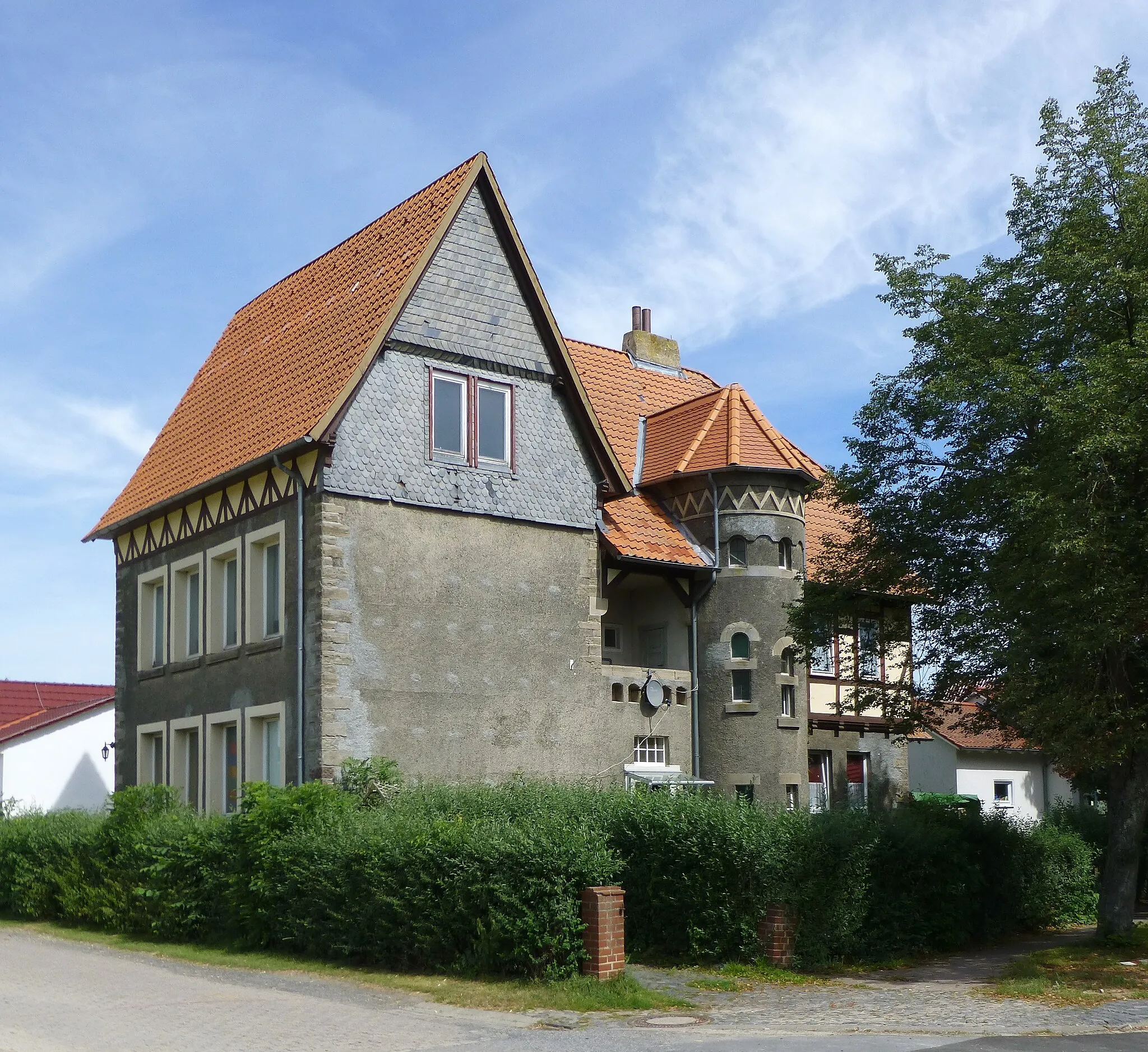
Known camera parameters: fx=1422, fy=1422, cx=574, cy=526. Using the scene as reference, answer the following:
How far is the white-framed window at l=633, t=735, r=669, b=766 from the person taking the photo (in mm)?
24875

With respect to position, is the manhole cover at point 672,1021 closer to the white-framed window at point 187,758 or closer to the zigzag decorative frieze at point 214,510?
the zigzag decorative frieze at point 214,510

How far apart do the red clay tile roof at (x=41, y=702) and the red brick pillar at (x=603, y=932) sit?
1103 inches

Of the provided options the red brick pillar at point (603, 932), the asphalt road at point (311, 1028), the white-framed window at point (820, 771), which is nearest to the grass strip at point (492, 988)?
the red brick pillar at point (603, 932)

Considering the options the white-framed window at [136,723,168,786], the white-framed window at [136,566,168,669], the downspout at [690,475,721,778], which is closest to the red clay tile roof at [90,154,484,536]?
the white-framed window at [136,566,168,669]

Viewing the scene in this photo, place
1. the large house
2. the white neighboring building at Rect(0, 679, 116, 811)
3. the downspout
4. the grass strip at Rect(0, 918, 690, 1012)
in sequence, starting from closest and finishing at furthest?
the grass strip at Rect(0, 918, 690, 1012)
the large house
the downspout
the white neighboring building at Rect(0, 679, 116, 811)

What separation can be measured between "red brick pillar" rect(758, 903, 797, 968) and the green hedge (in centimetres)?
11

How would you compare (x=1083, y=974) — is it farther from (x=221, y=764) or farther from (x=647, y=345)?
(x=647, y=345)

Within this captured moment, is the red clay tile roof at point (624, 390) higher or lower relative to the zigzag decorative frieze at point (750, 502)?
higher

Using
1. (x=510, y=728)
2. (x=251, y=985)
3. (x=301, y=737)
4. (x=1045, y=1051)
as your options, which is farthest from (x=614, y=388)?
(x=1045, y=1051)

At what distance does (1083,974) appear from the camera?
1586cm

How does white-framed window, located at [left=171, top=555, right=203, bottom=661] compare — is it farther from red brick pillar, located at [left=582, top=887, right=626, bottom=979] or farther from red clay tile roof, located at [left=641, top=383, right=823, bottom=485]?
red brick pillar, located at [left=582, top=887, right=626, bottom=979]

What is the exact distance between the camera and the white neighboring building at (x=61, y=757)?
3822 centimetres

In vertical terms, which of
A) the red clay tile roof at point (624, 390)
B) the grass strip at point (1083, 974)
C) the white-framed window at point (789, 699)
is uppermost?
the red clay tile roof at point (624, 390)

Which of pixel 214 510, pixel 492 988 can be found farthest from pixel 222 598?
pixel 492 988
